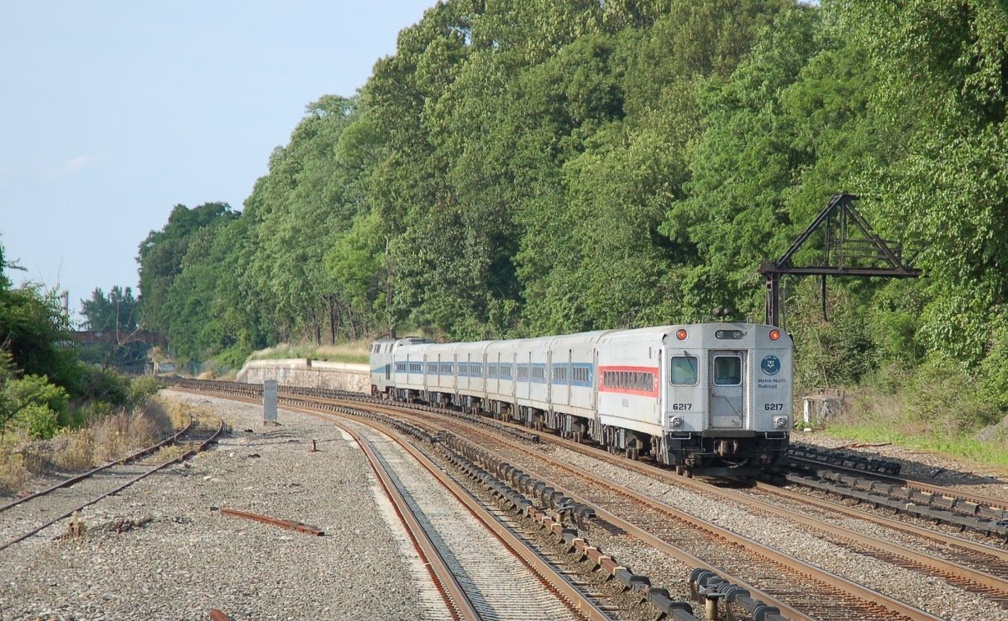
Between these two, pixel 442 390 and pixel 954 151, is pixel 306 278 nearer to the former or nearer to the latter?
pixel 442 390

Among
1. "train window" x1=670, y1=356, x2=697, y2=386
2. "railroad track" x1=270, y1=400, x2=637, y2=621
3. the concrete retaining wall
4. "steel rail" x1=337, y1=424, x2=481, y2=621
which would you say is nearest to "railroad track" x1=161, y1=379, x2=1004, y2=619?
"railroad track" x1=270, y1=400, x2=637, y2=621

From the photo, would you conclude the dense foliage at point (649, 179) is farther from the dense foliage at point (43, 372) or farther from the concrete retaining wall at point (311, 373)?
the dense foliage at point (43, 372)

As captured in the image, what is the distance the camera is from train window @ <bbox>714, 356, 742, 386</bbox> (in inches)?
896

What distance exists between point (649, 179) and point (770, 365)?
3773 cm

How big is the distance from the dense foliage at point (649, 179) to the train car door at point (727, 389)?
188 inches

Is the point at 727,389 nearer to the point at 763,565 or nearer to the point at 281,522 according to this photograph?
the point at 281,522

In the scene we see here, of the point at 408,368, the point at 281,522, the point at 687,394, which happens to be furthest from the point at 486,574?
the point at 408,368

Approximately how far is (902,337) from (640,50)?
37.0 m

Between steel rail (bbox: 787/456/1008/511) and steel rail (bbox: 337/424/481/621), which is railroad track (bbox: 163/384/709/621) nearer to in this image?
steel rail (bbox: 337/424/481/621)

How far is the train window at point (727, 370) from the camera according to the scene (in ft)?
74.6

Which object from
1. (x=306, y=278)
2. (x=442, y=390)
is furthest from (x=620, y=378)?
(x=306, y=278)

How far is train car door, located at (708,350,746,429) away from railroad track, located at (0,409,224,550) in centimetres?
1042

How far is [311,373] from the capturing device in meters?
87.8

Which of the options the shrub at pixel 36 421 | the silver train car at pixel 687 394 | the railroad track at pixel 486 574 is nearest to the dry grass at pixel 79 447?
the shrub at pixel 36 421
